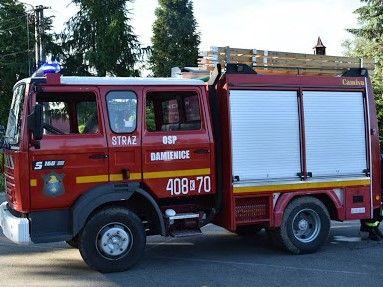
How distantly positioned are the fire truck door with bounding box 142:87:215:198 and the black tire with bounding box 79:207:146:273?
52cm

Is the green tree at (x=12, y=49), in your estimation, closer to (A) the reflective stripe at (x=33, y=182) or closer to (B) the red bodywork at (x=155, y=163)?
(B) the red bodywork at (x=155, y=163)

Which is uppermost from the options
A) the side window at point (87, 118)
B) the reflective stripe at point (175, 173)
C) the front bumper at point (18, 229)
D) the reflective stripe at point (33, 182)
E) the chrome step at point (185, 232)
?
the side window at point (87, 118)

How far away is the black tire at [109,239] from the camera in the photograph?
670 cm

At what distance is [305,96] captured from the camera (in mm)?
7957

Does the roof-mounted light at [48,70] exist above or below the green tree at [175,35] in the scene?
below

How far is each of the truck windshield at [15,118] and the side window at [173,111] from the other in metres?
1.58

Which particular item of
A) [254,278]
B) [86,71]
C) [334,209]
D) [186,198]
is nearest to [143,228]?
[186,198]

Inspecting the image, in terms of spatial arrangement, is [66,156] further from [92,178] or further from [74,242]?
[74,242]

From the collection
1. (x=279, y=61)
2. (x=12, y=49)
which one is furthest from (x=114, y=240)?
(x=12, y=49)

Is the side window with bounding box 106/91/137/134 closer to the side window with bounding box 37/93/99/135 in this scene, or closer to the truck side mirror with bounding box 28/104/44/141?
the side window with bounding box 37/93/99/135

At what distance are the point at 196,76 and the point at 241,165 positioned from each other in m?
1.63

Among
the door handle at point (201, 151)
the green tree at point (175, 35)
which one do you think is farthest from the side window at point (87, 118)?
the green tree at point (175, 35)

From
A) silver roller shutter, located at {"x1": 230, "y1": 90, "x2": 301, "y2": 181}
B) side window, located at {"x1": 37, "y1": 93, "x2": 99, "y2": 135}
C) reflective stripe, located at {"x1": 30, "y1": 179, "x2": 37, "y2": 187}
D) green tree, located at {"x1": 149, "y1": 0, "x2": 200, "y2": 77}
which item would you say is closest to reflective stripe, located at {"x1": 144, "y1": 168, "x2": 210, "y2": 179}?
silver roller shutter, located at {"x1": 230, "y1": 90, "x2": 301, "y2": 181}

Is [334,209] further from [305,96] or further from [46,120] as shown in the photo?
[46,120]
